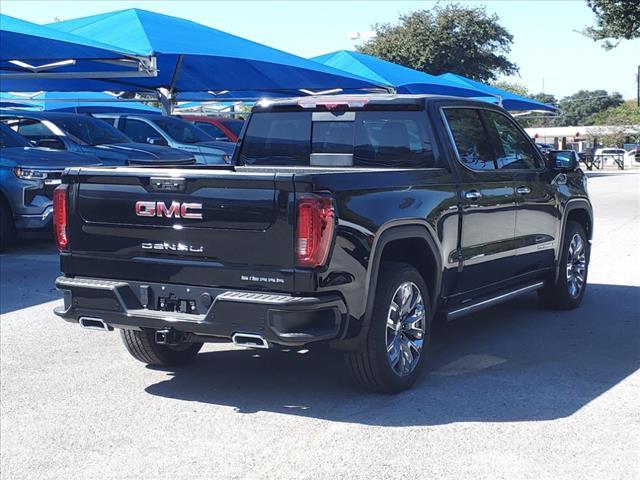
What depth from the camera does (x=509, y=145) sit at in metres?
7.60

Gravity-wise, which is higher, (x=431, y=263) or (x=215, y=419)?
(x=431, y=263)

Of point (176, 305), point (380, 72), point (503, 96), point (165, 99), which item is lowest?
point (176, 305)

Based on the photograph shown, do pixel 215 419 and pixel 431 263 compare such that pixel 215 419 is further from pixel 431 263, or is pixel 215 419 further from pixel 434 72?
pixel 434 72

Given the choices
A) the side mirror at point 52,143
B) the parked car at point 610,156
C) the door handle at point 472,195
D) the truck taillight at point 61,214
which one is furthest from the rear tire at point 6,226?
the parked car at point 610,156

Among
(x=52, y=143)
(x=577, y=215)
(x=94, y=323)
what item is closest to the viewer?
(x=94, y=323)

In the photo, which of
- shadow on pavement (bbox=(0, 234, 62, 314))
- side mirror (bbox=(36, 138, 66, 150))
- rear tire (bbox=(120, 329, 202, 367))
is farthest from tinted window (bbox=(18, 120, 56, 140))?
rear tire (bbox=(120, 329, 202, 367))

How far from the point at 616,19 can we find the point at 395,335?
1805 centimetres

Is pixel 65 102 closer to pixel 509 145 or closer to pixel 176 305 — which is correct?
pixel 509 145

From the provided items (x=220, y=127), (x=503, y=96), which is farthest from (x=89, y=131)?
(x=503, y=96)

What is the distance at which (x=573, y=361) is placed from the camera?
21.5 ft

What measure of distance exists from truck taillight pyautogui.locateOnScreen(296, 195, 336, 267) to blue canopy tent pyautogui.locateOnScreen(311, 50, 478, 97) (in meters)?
15.5

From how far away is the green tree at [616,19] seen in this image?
21.1 m

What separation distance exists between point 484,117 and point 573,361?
2053 millimetres

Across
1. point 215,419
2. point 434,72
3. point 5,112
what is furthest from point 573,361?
point 434,72
